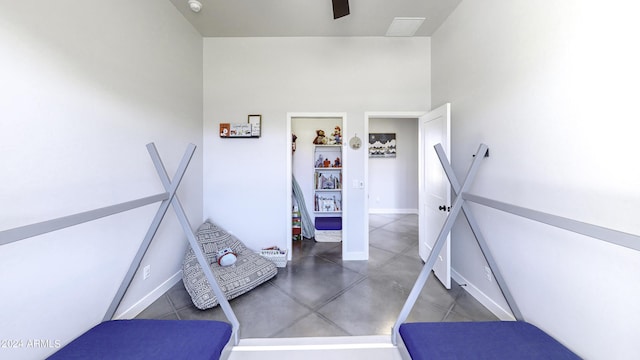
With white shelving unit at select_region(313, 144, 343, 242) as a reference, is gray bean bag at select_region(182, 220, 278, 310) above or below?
below

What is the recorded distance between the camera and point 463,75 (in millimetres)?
2471

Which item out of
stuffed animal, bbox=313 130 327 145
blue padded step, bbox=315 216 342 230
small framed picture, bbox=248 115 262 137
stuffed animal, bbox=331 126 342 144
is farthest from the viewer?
stuffed animal, bbox=313 130 327 145

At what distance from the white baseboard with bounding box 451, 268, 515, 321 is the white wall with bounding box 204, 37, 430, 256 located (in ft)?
4.56

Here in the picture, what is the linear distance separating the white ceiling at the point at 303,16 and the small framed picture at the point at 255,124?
1.12 metres

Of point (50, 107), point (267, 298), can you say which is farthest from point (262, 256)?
point (50, 107)

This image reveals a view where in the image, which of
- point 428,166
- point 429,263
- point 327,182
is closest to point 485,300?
point 429,263

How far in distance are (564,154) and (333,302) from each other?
2.17 meters

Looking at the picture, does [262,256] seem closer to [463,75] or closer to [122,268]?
[122,268]

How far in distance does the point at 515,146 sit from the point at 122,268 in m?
3.37

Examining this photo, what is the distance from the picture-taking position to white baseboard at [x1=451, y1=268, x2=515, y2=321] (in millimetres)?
1943

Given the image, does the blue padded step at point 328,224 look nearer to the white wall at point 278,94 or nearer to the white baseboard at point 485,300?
the white wall at point 278,94

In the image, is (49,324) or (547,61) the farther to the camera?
(547,61)

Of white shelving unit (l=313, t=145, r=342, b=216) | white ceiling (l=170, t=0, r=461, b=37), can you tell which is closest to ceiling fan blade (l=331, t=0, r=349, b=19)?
→ white ceiling (l=170, t=0, r=461, b=37)

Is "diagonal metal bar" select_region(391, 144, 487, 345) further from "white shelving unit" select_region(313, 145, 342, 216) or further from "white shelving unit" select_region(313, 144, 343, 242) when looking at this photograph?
"white shelving unit" select_region(313, 145, 342, 216)
